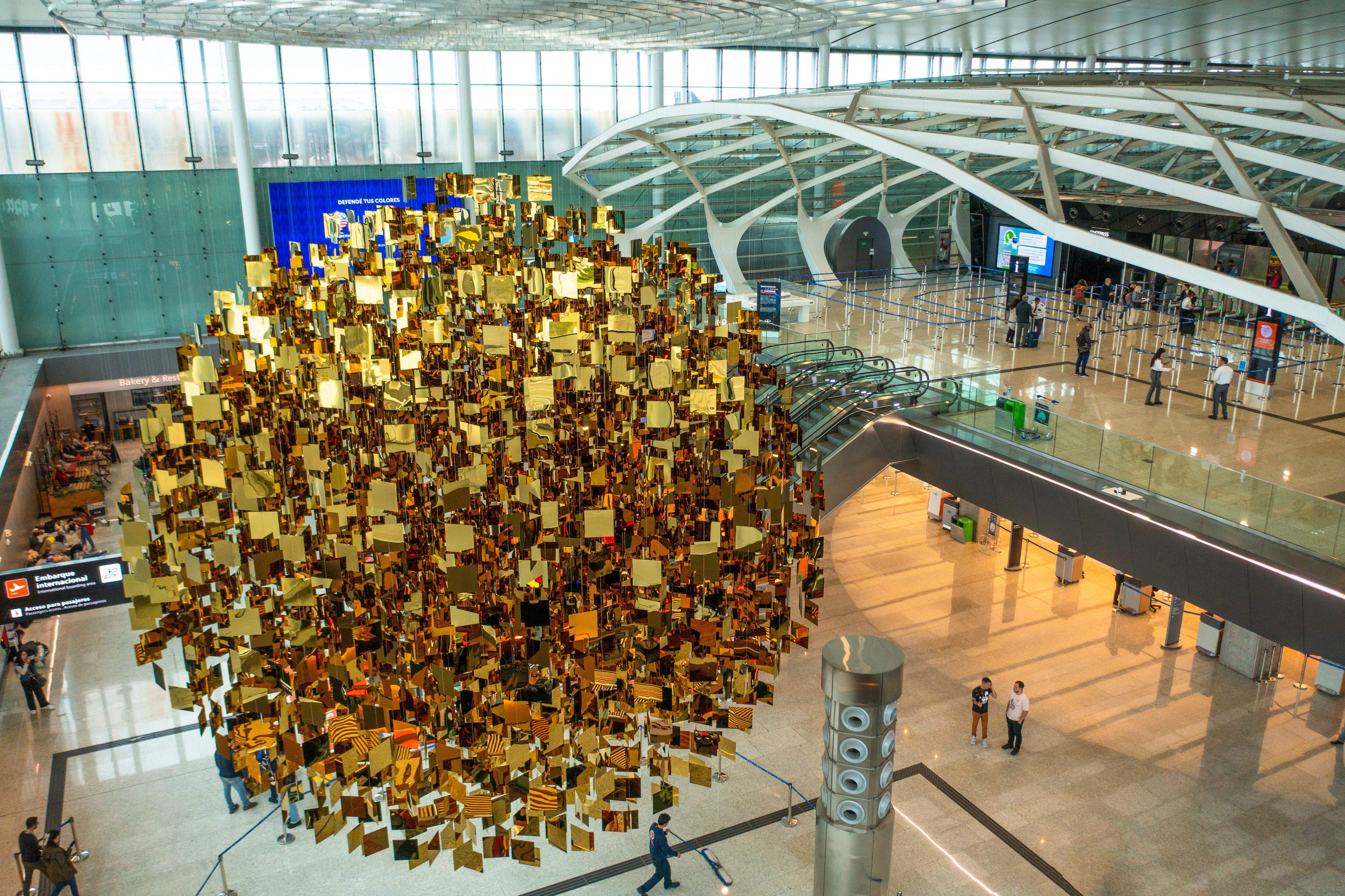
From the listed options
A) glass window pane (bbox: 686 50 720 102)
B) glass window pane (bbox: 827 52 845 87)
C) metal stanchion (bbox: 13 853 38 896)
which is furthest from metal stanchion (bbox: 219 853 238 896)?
glass window pane (bbox: 827 52 845 87)

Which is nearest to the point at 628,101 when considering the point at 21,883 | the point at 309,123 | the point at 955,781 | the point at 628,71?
the point at 628,71

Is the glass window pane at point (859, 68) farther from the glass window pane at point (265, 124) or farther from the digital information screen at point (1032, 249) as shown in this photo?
the glass window pane at point (265, 124)

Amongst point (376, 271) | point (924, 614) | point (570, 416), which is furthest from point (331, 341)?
point (924, 614)

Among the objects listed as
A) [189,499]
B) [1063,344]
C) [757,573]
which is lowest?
[1063,344]

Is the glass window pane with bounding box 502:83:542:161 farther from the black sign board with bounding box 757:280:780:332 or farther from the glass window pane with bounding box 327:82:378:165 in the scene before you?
the black sign board with bounding box 757:280:780:332

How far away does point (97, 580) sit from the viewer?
13.3 meters

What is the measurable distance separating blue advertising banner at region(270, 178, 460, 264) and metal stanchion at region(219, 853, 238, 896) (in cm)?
1926

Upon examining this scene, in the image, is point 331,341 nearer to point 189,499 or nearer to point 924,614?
point 189,499

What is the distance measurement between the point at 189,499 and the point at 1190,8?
28.9 m

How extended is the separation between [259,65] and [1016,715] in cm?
2521

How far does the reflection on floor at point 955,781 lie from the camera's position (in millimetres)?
10414

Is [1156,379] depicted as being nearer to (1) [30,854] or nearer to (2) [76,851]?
(2) [76,851]

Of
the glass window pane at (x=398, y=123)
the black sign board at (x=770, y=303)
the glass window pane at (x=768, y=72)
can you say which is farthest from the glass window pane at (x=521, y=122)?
the black sign board at (x=770, y=303)

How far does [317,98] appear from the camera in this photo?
1107 inches
